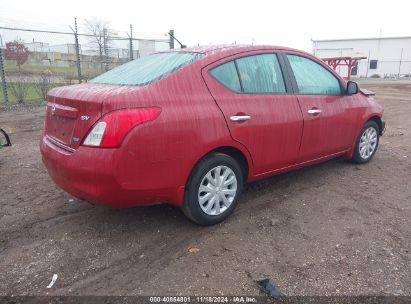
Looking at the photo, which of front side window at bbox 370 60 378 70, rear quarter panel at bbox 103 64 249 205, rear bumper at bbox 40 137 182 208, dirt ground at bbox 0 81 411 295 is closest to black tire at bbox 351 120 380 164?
dirt ground at bbox 0 81 411 295

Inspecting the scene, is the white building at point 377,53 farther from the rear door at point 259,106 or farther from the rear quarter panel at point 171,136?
the rear quarter panel at point 171,136

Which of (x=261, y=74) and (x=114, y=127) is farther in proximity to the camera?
(x=261, y=74)

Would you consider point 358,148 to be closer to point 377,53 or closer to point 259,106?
point 259,106

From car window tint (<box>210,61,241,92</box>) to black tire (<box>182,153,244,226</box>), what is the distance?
0.66 metres

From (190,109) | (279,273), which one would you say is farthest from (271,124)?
(279,273)

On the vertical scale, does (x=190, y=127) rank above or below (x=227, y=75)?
below

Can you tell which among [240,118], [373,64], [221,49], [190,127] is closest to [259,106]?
[240,118]

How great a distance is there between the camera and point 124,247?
3.08m

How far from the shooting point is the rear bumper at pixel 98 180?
271 cm

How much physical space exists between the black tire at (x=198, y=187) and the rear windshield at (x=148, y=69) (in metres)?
0.85

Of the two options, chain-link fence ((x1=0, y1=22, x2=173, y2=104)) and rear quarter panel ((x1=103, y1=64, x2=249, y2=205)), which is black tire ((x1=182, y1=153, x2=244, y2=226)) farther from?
chain-link fence ((x1=0, y1=22, x2=173, y2=104))

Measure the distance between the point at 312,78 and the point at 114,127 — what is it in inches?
103

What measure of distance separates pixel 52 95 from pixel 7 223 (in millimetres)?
1332

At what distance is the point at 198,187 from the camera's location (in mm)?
3176
